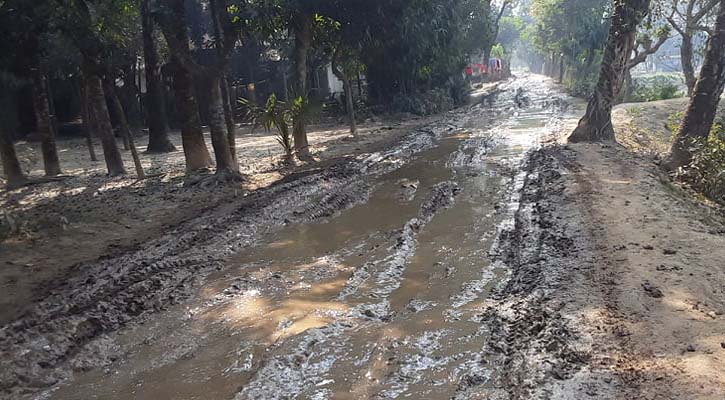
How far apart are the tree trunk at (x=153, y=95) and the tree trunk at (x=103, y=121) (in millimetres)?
3964

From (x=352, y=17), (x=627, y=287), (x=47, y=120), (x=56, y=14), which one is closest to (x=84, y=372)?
(x=627, y=287)

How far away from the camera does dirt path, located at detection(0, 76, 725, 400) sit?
3.81 m

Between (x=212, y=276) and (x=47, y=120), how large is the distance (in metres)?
8.58

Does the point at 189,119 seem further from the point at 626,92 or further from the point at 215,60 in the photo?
the point at 626,92

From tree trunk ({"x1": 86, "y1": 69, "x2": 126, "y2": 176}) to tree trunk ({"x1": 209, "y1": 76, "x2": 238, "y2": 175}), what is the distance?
2735 millimetres

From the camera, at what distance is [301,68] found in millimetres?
14414

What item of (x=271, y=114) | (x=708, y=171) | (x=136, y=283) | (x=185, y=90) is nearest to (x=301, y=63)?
(x=271, y=114)

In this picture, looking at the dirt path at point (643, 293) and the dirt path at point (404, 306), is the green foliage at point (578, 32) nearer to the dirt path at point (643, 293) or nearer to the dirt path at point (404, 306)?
the dirt path at point (643, 293)

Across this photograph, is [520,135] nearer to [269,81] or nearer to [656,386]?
[656,386]

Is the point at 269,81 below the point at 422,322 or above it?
above

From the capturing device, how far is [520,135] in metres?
16.3

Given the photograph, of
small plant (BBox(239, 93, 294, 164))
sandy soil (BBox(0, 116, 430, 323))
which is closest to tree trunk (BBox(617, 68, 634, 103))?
sandy soil (BBox(0, 116, 430, 323))

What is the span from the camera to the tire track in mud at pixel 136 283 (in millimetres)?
4418

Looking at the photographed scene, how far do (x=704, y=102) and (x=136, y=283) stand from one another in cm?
1012
